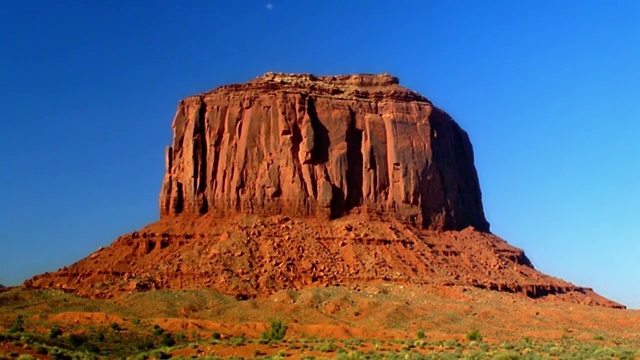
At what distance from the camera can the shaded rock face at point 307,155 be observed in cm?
8025

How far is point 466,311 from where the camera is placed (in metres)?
63.7

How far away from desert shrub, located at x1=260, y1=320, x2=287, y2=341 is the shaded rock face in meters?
23.8

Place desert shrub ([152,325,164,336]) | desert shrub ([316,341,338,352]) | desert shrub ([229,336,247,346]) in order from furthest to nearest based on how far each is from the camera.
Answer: desert shrub ([152,325,164,336]) < desert shrub ([229,336,247,346]) < desert shrub ([316,341,338,352])

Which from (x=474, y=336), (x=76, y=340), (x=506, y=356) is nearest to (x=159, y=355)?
(x=76, y=340)

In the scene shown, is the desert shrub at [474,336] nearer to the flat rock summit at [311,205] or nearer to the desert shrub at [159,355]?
the flat rock summit at [311,205]

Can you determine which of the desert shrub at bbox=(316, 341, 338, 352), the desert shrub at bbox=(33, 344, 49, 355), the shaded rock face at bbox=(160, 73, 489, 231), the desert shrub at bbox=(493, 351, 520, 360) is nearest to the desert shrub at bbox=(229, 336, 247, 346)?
the desert shrub at bbox=(316, 341, 338, 352)

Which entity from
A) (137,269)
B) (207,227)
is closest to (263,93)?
(207,227)

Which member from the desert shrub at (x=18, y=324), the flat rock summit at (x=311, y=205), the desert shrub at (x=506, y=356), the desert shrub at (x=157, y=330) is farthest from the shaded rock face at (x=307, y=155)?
the desert shrub at (x=506, y=356)

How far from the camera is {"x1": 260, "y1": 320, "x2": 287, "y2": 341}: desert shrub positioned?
52569 mm

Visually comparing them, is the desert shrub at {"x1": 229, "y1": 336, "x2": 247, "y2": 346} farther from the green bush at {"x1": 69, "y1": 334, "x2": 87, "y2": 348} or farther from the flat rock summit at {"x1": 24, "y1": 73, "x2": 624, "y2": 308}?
the flat rock summit at {"x1": 24, "y1": 73, "x2": 624, "y2": 308}

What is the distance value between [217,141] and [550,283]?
117 feet

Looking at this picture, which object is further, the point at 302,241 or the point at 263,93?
the point at 263,93

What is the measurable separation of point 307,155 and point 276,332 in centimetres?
2952

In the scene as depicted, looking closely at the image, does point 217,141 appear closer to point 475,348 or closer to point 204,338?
point 204,338
